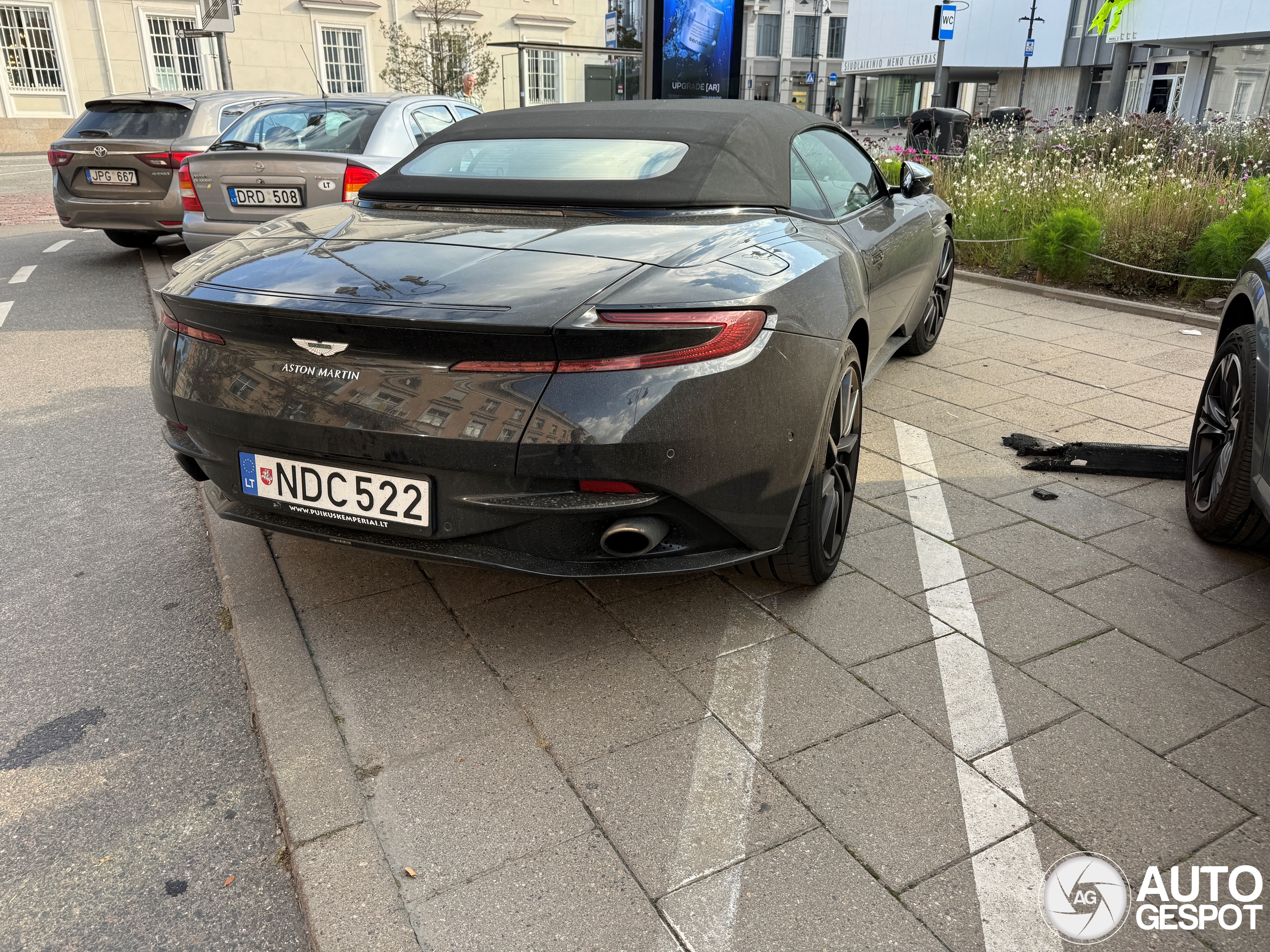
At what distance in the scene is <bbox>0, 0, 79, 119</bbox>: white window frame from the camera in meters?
28.7

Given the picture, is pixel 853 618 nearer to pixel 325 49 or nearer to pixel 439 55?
pixel 439 55

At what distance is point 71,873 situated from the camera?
80.1 inches

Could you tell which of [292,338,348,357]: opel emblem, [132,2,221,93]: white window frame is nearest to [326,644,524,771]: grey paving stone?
[292,338,348,357]: opel emblem

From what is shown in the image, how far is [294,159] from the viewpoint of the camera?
684 cm

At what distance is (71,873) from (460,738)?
2.77 ft

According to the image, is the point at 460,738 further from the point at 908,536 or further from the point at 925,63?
the point at 925,63

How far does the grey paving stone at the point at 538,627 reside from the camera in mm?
2783

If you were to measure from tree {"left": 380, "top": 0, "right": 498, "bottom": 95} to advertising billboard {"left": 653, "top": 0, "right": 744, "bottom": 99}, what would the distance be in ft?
69.9

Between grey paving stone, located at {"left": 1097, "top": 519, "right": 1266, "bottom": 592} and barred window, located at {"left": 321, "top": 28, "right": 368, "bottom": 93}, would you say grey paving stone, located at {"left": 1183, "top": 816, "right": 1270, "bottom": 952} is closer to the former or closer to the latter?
grey paving stone, located at {"left": 1097, "top": 519, "right": 1266, "bottom": 592}

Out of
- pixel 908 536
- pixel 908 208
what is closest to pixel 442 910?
pixel 908 536

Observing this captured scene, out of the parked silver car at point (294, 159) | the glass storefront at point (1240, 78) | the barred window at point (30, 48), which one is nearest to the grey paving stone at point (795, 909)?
the parked silver car at point (294, 159)

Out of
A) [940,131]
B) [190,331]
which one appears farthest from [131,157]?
[940,131]

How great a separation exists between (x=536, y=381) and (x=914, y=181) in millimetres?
3082

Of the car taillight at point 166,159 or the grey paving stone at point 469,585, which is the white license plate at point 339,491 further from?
the car taillight at point 166,159
